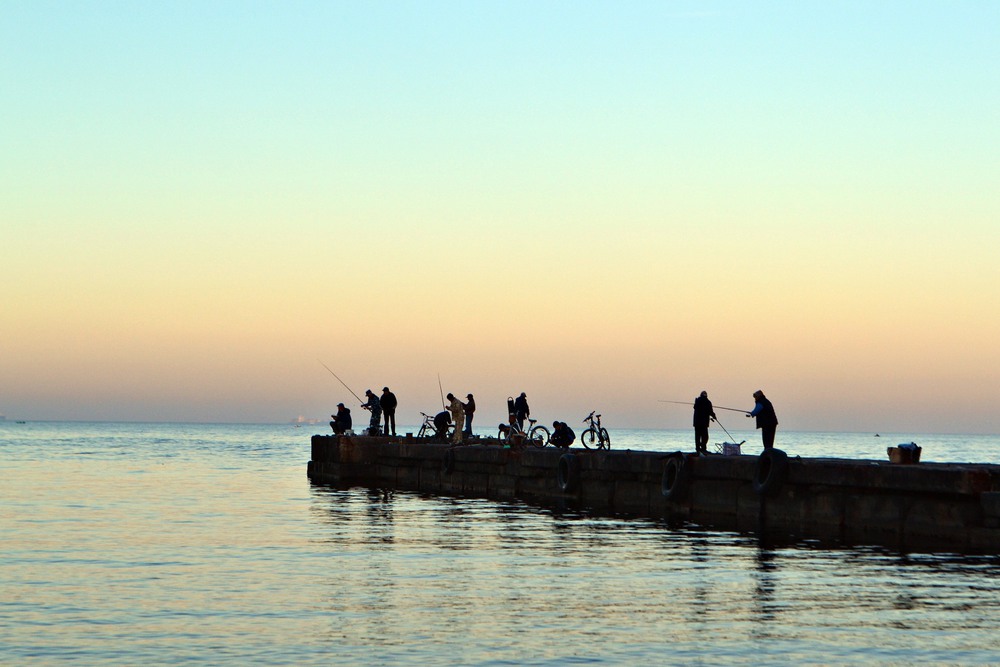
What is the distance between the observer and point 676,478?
2712 centimetres

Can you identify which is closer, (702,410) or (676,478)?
(676,478)

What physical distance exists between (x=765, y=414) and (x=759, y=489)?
8.08 ft

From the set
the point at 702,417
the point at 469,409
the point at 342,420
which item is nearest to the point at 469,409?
the point at 469,409

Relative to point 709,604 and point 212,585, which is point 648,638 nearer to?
point 709,604

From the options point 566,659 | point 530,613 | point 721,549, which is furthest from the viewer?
point 721,549

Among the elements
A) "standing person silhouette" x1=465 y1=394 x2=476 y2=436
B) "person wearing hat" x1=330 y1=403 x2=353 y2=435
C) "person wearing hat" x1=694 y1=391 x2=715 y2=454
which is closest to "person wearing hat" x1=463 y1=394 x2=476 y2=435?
"standing person silhouette" x1=465 y1=394 x2=476 y2=436

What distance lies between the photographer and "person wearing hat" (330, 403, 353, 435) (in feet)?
149

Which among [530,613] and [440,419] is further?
[440,419]

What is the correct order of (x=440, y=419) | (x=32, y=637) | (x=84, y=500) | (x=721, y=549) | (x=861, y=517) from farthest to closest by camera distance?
(x=440, y=419)
(x=84, y=500)
(x=861, y=517)
(x=721, y=549)
(x=32, y=637)

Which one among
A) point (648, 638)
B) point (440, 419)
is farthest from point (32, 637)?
point (440, 419)

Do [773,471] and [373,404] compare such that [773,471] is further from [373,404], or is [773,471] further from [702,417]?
[373,404]

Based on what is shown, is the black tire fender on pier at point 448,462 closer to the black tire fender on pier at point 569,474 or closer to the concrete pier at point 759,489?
the concrete pier at point 759,489

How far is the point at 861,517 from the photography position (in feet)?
71.5

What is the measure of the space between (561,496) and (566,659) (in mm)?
21950
